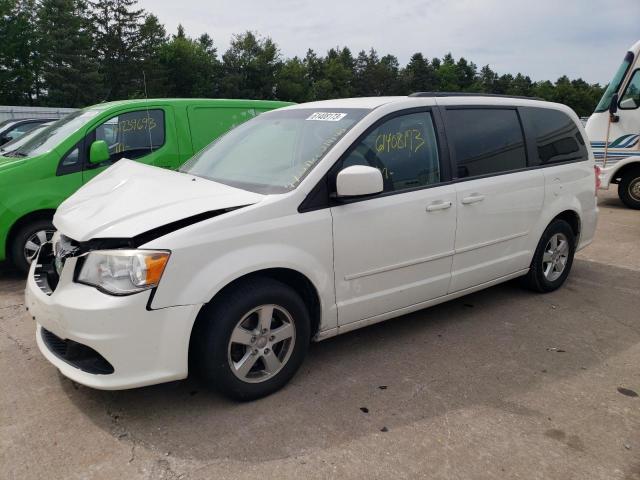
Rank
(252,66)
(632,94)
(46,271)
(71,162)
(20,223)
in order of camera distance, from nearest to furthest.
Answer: (46,271) → (20,223) → (71,162) → (632,94) → (252,66)

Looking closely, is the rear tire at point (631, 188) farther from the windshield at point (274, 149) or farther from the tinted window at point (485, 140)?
the windshield at point (274, 149)

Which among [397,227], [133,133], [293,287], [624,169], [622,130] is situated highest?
[133,133]

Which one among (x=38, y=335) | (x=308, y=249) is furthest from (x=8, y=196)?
(x=308, y=249)

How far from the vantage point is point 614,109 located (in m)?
9.69

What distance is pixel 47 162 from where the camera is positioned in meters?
5.26

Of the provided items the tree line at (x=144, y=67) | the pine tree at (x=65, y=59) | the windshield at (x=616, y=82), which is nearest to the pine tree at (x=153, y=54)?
the tree line at (x=144, y=67)

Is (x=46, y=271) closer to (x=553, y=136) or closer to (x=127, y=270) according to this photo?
(x=127, y=270)

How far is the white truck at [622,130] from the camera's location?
31.2 ft

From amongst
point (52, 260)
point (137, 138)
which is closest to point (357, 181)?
point (52, 260)

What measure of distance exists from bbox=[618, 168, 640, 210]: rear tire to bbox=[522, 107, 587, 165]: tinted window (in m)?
5.98

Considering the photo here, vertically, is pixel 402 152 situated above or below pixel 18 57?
below

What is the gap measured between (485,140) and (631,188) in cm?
748

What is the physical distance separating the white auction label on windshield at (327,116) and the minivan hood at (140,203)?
858 millimetres

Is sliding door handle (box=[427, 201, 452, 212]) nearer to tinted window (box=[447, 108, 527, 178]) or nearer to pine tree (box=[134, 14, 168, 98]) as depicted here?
tinted window (box=[447, 108, 527, 178])
